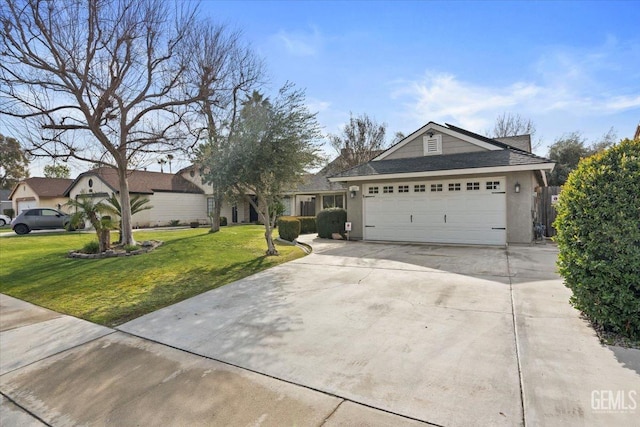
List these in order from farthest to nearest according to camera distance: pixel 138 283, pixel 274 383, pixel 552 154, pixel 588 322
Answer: pixel 552 154
pixel 138 283
pixel 588 322
pixel 274 383

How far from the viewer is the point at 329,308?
482cm

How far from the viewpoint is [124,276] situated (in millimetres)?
7535

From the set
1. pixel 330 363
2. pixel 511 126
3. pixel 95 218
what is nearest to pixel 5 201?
pixel 95 218

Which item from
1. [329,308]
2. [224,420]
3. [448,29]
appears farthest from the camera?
[448,29]

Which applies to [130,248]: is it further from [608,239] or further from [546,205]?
[546,205]

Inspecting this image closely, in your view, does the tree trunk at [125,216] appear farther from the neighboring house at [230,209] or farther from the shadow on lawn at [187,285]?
the neighboring house at [230,209]

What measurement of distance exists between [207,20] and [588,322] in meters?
15.7

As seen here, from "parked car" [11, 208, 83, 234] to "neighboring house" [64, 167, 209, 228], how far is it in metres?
2.71

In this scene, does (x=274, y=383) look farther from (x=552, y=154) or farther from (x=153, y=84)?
(x=552, y=154)

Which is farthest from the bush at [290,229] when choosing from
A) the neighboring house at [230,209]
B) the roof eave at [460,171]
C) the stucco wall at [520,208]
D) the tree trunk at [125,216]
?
the neighboring house at [230,209]

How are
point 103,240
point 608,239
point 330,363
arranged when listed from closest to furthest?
point 330,363
point 608,239
point 103,240

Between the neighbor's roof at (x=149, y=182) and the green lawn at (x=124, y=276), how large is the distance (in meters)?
12.9

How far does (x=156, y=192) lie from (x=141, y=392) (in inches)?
1010

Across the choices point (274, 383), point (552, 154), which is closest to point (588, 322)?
point (274, 383)
